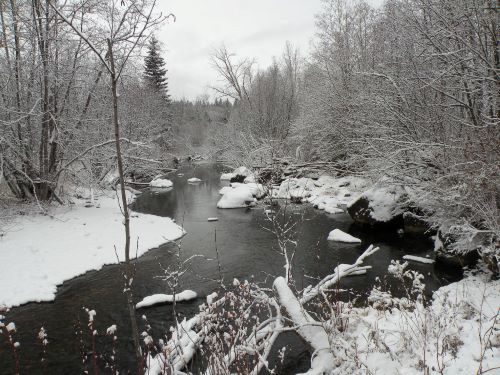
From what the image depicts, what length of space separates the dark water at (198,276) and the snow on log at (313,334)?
588 mm

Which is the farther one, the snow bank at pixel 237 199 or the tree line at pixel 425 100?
the snow bank at pixel 237 199

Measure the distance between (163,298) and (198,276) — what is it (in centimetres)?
142

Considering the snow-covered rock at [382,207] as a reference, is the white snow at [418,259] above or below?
below

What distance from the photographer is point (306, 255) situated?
33.6 feet

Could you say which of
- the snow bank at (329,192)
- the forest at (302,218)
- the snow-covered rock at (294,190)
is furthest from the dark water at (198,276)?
the snow-covered rock at (294,190)

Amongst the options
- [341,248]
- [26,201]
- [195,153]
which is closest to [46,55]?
[26,201]

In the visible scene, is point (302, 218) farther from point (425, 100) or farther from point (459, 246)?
point (425, 100)

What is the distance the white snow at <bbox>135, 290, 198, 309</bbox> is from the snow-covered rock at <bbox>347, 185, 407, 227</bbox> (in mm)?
7966

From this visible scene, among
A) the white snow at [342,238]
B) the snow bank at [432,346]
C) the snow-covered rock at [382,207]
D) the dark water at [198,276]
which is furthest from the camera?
the snow-covered rock at [382,207]

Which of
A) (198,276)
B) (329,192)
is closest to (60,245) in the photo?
(198,276)

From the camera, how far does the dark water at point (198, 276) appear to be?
5.83 metres

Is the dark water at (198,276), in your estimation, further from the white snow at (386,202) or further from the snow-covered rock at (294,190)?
the snow-covered rock at (294,190)

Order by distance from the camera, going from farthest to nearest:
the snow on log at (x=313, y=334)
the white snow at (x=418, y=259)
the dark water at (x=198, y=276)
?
the white snow at (x=418, y=259)
the dark water at (x=198, y=276)
the snow on log at (x=313, y=334)

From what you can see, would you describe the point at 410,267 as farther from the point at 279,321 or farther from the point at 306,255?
the point at 279,321
